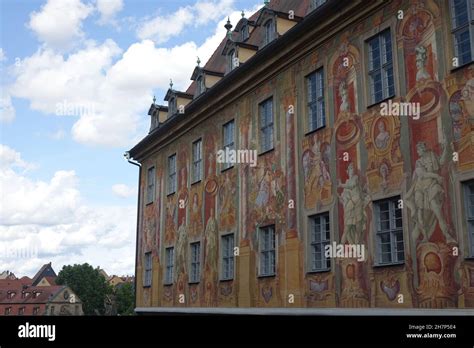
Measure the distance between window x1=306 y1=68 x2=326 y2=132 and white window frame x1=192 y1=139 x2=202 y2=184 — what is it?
21.6 ft

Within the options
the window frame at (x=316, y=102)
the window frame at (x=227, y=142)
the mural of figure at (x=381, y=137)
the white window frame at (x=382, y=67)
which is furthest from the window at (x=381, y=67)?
the window frame at (x=227, y=142)

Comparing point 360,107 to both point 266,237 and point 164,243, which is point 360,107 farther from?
point 164,243

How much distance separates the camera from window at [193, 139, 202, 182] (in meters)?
20.2

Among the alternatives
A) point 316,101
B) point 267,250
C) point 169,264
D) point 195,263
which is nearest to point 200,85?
point 195,263

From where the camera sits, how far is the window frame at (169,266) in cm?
2135

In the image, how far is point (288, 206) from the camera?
571 inches

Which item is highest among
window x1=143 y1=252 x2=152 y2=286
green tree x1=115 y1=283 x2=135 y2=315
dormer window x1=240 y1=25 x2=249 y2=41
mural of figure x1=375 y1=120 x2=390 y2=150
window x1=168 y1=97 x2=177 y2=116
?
dormer window x1=240 y1=25 x2=249 y2=41

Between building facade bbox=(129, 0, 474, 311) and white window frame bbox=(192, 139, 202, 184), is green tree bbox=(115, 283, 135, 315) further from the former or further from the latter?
white window frame bbox=(192, 139, 202, 184)

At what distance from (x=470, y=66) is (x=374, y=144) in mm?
2609

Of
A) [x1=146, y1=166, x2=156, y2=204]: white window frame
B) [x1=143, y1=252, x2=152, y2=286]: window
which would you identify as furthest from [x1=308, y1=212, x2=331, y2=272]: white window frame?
[x1=146, y1=166, x2=156, y2=204]: white window frame

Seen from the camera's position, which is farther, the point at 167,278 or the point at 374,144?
the point at 167,278

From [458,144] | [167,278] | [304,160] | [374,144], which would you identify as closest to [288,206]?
[304,160]

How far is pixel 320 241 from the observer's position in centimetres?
1328

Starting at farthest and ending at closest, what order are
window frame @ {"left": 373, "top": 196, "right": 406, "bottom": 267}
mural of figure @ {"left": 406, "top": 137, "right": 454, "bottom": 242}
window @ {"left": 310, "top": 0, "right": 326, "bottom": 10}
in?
window @ {"left": 310, "top": 0, "right": 326, "bottom": 10} < window frame @ {"left": 373, "top": 196, "right": 406, "bottom": 267} < mural of figure @ {"left": 406, "top": 137, "right": 454, "bottom": 242}
